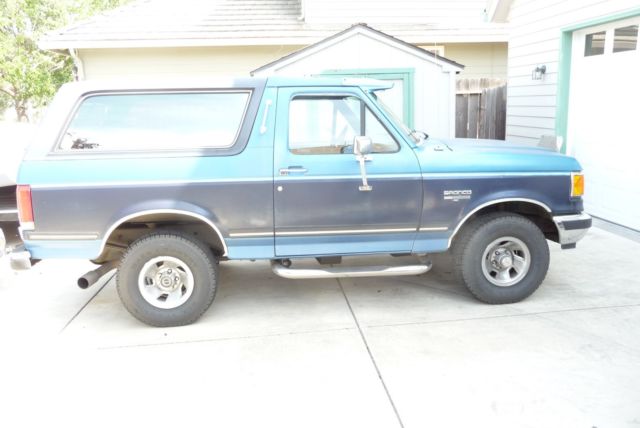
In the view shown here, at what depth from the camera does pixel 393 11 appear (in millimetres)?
12711

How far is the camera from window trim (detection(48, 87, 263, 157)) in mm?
4758

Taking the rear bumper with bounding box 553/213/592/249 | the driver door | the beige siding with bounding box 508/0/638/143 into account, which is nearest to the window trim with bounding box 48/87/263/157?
the driver door

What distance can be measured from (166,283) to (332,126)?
1971 millimetres

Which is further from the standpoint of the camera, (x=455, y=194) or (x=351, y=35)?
(x=351, y=35)

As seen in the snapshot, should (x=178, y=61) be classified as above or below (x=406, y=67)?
above

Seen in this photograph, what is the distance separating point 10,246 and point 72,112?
2589mm

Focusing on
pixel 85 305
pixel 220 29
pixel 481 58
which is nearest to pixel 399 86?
pixel 220 29

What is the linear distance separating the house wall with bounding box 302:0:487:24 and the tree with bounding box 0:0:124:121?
491 inches

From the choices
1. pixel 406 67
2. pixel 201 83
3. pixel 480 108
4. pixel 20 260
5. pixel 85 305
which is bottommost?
pixel 85 305

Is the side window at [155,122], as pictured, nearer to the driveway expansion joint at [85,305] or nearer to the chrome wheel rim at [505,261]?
the driveway expansion joint at [85,305]

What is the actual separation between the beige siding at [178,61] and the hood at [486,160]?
8.17m

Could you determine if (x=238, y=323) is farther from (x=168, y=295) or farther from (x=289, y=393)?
(x=289, y=393)

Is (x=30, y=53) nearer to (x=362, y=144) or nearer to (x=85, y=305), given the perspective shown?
(x=85, y=305)

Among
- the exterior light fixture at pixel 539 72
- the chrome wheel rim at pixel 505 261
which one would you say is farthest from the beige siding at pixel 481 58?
the chrome wheel rim at pixel 505 261
